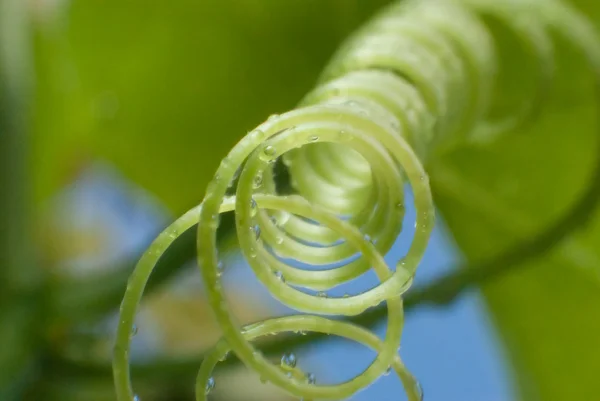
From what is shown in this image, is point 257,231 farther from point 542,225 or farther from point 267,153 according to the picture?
point 542,225

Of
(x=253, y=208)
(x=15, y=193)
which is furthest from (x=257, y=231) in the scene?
(x=15, y=193)

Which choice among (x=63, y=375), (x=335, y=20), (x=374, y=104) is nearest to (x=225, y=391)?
(x=63, y=375)

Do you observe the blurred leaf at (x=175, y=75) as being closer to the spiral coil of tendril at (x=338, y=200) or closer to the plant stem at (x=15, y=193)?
the plant stem at (x=15, y=193)

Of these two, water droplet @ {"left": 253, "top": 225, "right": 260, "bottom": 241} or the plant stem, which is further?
the plant stem

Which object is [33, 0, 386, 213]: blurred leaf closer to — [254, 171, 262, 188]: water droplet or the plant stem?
the plant stem

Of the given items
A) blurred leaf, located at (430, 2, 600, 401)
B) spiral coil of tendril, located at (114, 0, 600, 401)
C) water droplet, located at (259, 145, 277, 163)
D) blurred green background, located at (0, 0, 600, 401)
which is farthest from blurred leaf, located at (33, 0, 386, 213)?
water droplet, located at (259, 145, 277, 163)

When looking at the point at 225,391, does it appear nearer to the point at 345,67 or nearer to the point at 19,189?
the point at 19,189

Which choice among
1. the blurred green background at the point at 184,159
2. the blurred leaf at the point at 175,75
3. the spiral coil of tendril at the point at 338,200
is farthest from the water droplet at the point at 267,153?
the blurred leaf at the point at 175,75

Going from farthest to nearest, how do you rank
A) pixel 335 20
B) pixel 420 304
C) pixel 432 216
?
pixel 335 20
pixel 420 304
pixel 432 216

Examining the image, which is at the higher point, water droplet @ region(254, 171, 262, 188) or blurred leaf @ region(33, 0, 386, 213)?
blurred leaf @ region(33, 0, 386, 213)
